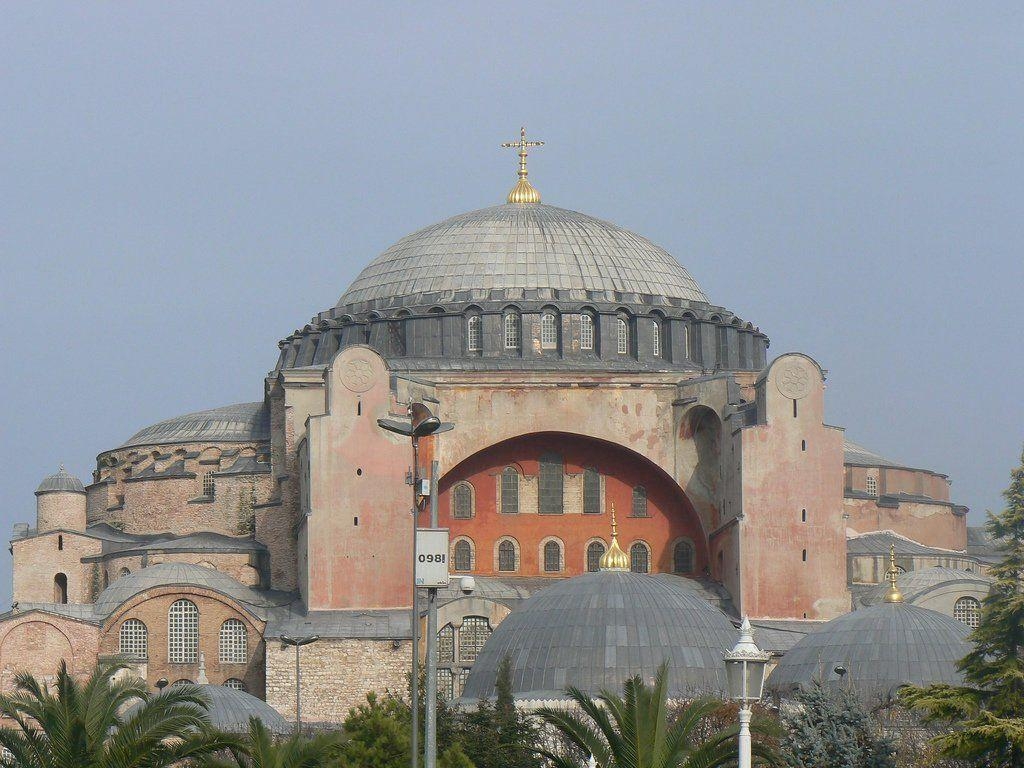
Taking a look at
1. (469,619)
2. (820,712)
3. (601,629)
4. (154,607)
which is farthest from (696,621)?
(820,712)

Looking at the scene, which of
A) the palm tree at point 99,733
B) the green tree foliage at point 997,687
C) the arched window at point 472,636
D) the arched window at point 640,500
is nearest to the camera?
the green tree foliage at point 997,687

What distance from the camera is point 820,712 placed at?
40.8m

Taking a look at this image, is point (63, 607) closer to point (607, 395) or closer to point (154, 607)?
point (154, 607)

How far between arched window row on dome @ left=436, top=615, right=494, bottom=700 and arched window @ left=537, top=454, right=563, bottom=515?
594 centimetres

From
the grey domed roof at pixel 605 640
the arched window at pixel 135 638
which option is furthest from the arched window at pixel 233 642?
the grey domed roof at pixel 605 640

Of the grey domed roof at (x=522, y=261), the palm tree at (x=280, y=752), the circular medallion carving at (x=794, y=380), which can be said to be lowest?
the palm tree at (x=280, y=752)

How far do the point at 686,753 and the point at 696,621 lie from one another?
70.2 feet

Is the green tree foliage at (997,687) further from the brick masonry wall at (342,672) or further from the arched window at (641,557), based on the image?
the arched window at (641,557)

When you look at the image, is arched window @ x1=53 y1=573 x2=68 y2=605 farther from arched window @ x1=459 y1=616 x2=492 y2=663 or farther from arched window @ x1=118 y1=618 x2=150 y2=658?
arched window @ x1=459 y1=616 x2=492 y2=663

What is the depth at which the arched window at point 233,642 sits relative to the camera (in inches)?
2628

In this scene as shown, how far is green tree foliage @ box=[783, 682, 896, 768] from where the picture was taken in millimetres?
40156

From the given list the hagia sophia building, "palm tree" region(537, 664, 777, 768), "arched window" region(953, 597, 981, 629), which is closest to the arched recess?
the hagia sophia building

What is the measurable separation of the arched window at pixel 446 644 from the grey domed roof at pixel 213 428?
13.1m

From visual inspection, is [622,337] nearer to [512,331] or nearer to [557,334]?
[557,334]
